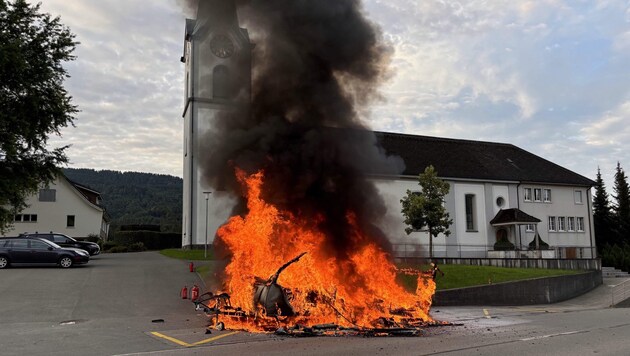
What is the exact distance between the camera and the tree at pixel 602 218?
4947 cm

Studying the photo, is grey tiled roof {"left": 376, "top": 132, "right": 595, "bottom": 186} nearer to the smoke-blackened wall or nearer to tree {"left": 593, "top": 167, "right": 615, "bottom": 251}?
tree {"left": 593, "top": 167, "right": 615, "bottom": 251}

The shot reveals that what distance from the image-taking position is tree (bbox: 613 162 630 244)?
4944cm

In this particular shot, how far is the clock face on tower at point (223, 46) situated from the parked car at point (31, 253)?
13.9 meters

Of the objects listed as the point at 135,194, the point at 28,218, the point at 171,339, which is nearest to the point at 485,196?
the point at 171,339

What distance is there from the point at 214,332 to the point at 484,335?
613 centimetres

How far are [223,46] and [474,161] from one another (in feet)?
112

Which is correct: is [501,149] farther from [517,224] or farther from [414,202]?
[414,202]

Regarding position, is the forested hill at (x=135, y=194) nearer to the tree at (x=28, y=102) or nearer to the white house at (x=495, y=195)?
the white house at (x=495, y=195)

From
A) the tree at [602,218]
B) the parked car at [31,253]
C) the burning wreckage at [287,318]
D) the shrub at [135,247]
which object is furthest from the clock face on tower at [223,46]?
the tree at [602,218]

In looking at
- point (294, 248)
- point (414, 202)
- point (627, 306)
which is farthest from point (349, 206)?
point (414, 202)

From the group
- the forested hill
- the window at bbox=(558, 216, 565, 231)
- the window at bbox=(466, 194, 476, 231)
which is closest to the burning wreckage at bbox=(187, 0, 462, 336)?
the window at bbox=(466, 194, 476, 231)

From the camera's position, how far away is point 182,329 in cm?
1183

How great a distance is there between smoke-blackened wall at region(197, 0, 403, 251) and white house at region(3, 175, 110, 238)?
42.0 meters

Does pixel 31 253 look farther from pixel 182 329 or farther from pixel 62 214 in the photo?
pixel 62 214
